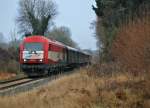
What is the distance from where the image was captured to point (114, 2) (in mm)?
40594

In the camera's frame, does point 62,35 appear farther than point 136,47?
Yes

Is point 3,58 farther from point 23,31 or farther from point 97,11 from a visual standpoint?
point 23,31

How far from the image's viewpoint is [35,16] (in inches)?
3760

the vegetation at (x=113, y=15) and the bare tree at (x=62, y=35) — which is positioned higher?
the bare tree at (x=62, y=35)

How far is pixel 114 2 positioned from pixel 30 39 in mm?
8301

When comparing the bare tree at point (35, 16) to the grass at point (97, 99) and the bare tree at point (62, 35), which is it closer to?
the bare tree at point (62, 35)

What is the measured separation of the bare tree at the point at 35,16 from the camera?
88.2m

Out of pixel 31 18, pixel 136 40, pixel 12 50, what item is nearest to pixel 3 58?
pixel 12 50

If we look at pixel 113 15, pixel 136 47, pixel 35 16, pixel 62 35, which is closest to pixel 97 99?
pixel 136 47

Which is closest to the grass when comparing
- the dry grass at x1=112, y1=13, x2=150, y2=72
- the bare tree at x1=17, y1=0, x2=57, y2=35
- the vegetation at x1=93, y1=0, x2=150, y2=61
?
the dry grass at x1=112, y1=13, x2=150, y2=72

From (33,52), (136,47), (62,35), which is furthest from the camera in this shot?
(62,35)

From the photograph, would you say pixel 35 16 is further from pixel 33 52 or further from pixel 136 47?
pixel 136 47

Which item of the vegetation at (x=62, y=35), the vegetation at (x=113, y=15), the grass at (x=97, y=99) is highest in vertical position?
the vegetation at (x=62, y=35)

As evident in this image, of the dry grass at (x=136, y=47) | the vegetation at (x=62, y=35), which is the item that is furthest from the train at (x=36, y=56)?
the vegetation at (x=62, y=35)
